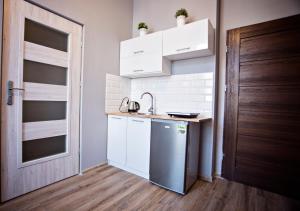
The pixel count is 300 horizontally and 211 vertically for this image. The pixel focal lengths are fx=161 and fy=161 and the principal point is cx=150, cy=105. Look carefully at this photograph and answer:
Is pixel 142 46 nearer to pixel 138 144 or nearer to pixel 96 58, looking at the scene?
pixel 96 58

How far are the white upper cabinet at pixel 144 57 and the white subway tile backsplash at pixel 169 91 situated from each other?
0.21 metres

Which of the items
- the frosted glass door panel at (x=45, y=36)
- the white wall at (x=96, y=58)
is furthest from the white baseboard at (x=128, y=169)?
the frosted glass door panel at (x=45, y=36)

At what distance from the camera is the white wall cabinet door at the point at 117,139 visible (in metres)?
2.47

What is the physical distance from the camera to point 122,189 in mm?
1954

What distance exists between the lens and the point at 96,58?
8.21 feet

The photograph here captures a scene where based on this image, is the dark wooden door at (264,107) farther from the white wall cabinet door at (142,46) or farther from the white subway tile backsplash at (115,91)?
the white subway tile backsplash at (115,91)

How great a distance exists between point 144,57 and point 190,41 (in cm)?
75

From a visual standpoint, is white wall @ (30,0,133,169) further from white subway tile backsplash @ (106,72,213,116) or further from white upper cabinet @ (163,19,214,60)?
white upper cabinet @ (163,19,214,60)

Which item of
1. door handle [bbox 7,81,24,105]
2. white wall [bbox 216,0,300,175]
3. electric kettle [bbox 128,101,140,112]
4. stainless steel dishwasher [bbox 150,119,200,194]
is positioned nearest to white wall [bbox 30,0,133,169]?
electric kettle [bbox 128,101,140,112]

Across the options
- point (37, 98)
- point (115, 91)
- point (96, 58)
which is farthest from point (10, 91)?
point (115, 91)

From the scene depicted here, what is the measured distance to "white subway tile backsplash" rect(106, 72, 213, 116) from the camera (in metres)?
2.31

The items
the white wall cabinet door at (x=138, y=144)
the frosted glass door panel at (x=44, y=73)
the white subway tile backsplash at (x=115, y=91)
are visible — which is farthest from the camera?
the white subway tile backsplash at (x=115, y=91)

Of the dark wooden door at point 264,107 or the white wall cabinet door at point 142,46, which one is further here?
the white wall cabinet door at point 142,46

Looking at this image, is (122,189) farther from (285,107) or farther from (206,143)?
(285,107)
